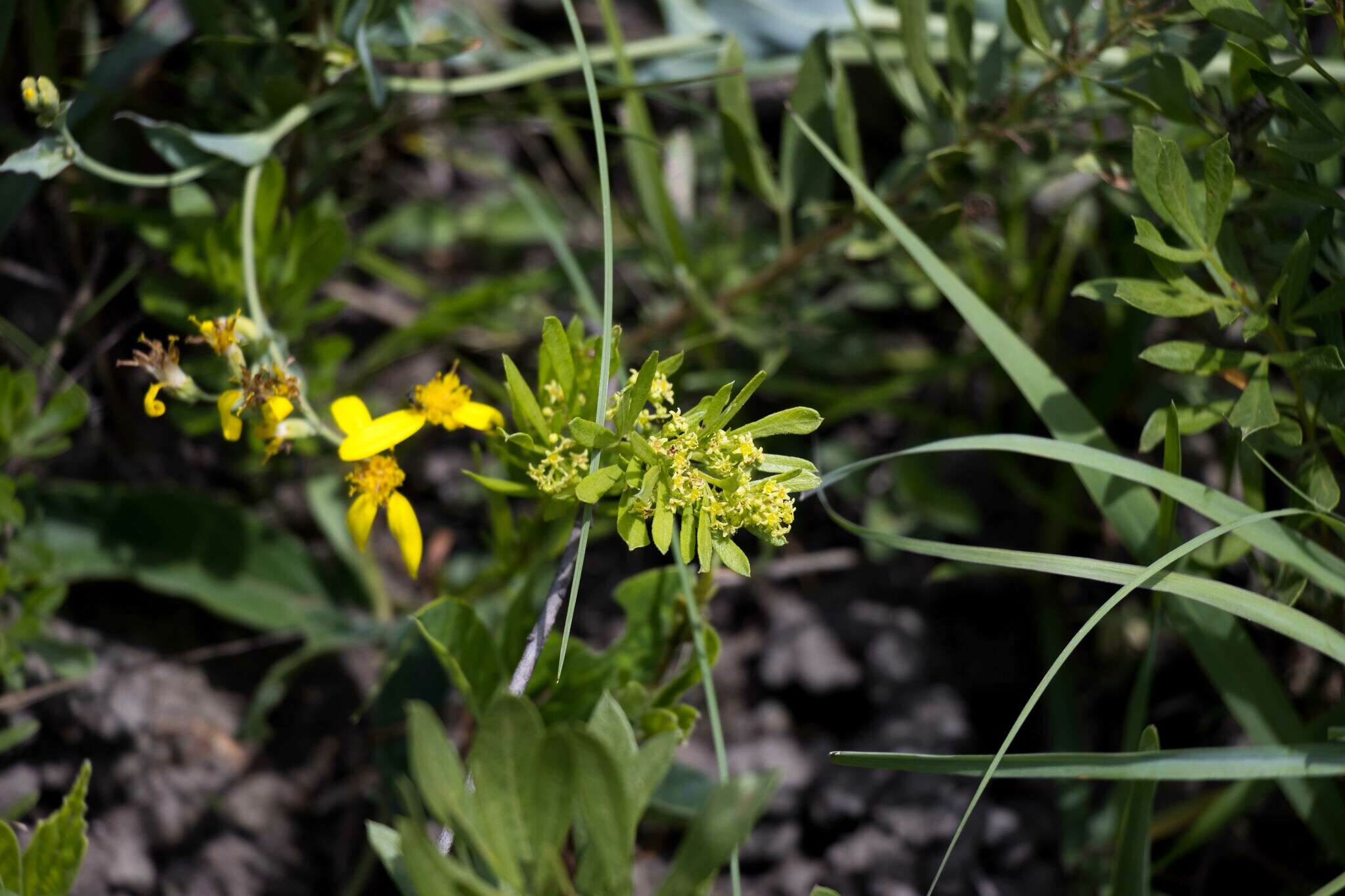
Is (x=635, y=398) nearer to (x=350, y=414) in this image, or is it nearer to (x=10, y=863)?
(x=350, y=414)

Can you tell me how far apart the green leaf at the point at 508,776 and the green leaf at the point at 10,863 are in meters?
0.69

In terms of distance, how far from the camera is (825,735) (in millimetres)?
2088

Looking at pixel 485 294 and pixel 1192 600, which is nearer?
pixel 1192 600

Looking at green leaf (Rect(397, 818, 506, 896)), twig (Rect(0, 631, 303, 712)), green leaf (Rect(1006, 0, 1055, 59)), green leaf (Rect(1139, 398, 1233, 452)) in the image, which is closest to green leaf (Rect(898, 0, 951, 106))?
green leaf (Rect(1006, 0, 1055, 59))

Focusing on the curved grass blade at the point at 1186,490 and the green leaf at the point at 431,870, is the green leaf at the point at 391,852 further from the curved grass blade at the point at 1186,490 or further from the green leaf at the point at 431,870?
the curved grass blade at the point at 1186,490

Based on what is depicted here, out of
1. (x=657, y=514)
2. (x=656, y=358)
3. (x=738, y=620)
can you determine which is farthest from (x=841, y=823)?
(x=656, y=358)

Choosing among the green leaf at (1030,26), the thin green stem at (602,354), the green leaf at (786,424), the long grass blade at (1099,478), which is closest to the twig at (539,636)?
the thin green stem at (602,354)

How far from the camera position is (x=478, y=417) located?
1278mm

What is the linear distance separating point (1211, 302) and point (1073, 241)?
1.12 m

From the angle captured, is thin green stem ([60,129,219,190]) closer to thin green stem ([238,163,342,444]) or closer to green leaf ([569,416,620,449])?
thin green stem ([238,163,342,444])

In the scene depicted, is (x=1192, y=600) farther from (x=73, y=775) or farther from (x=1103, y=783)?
(x=73, y=775)

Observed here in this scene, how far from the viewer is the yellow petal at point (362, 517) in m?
1.30

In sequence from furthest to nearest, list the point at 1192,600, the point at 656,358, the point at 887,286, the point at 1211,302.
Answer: the point at 887,286
the point at 1192,600
the point at 1211,302
the point at 656,358

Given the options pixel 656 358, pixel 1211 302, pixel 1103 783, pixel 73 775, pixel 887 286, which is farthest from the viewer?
pixel 887 286
